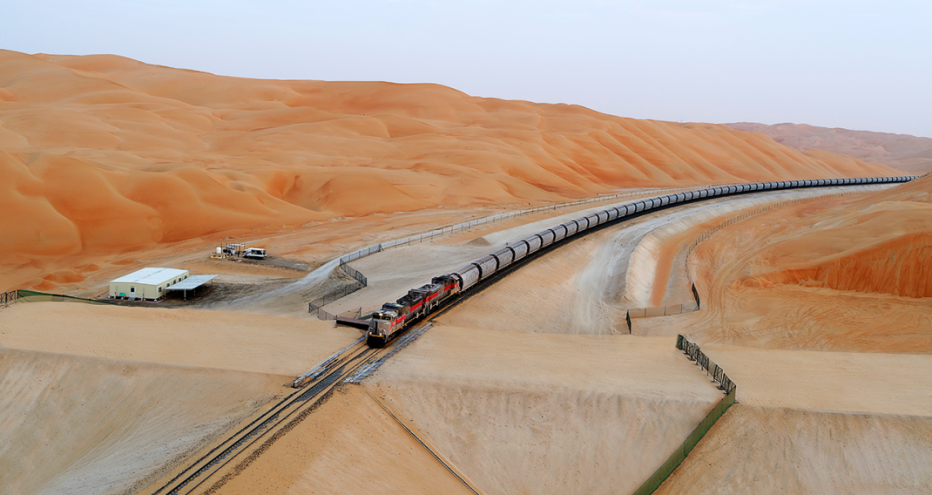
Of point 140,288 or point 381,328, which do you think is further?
point 140,288

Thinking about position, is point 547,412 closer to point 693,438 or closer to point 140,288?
point 693,438

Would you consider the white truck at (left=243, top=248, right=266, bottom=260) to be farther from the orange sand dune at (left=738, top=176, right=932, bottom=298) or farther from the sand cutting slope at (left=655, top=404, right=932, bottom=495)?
the orange sand dune at (left=738, top=176, right=932, bottom=298)

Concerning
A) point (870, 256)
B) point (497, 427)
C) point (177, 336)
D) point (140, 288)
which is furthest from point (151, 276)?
point (870, 256)

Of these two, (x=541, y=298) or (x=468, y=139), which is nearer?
(x=541, y=298)

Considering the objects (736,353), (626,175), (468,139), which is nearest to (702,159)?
(626,175)

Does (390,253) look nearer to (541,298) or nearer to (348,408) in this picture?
(541,298)

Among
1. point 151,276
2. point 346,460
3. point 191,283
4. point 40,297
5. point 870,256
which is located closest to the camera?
point 346,460

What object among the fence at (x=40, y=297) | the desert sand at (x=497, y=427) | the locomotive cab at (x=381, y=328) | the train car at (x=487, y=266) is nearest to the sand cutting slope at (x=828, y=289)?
the train car at (x=487, y=266)
